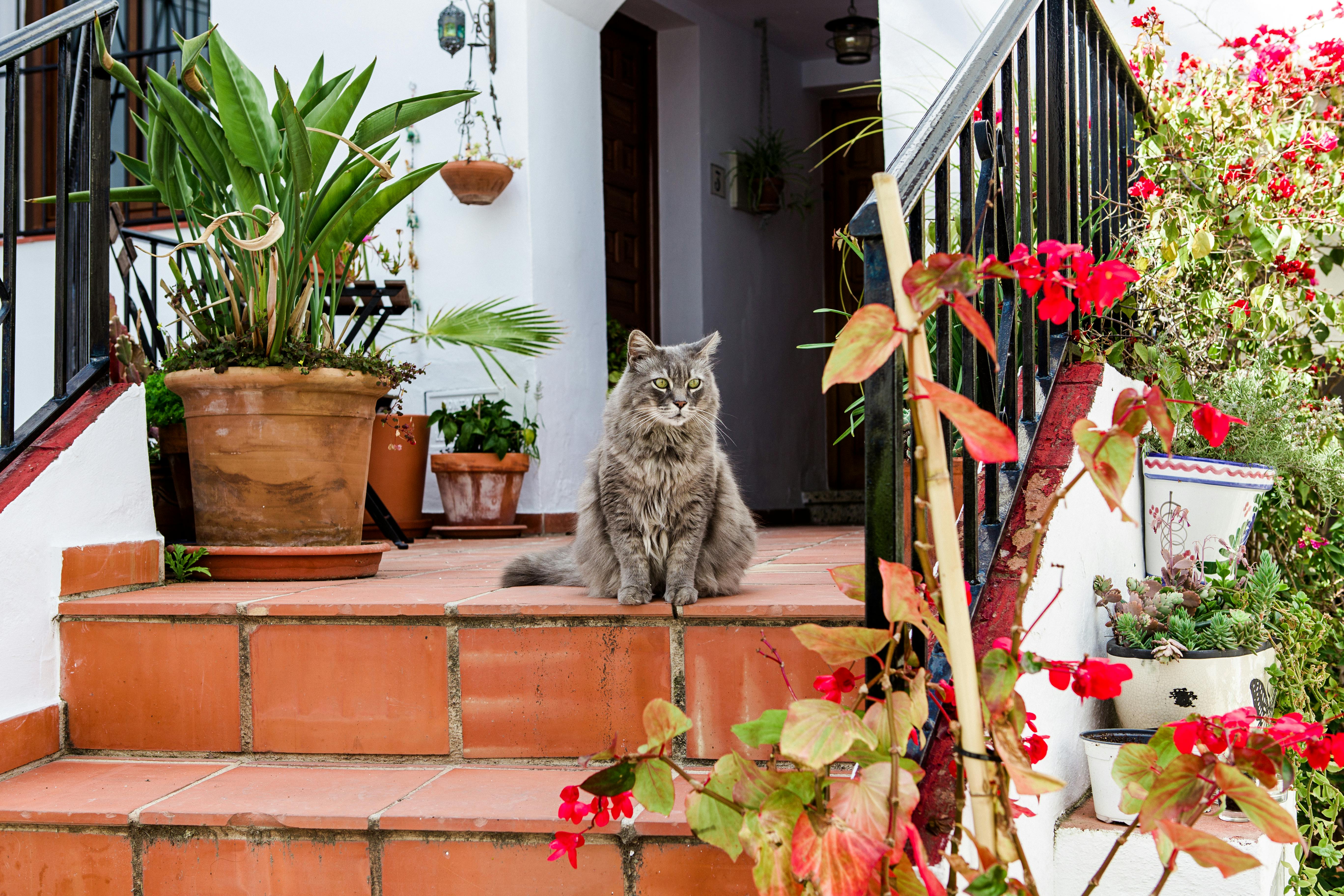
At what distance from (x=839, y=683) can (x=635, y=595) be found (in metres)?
0.76

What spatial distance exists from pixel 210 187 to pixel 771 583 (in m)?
1.58

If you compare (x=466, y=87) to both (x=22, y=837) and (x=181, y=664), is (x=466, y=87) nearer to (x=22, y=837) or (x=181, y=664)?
(x=181, y=664)

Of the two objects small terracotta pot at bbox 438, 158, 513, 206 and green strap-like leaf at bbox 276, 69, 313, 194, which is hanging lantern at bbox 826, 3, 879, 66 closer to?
small terracotta pot at bbox 438, 158, 513, 206

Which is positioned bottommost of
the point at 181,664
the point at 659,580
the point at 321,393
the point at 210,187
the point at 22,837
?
the point at 22,837

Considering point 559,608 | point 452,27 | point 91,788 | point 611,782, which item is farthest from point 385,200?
point 452,27

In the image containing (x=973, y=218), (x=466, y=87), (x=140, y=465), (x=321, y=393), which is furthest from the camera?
(x=466, y=87)

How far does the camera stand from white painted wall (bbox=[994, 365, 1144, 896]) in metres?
1.59

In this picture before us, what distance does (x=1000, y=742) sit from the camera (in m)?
0.99

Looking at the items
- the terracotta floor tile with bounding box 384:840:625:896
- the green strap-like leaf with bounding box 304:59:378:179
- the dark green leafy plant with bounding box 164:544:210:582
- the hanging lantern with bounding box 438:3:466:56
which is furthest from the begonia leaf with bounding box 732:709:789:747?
the hanging lantern with bounding box 438:3:466:56

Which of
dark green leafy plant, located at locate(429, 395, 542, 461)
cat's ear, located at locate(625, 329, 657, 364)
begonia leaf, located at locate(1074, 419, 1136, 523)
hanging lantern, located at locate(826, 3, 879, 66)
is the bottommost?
begonia leaf, located at locate(1074, 419, 1136, 523)

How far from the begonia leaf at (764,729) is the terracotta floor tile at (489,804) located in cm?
45

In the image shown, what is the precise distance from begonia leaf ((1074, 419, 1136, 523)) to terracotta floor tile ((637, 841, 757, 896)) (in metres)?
0.81

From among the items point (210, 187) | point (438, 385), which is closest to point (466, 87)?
point (438, 385)

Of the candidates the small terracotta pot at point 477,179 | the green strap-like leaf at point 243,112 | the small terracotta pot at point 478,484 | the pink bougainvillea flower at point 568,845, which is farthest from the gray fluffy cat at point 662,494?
the small terracotta pot at point 477,179
